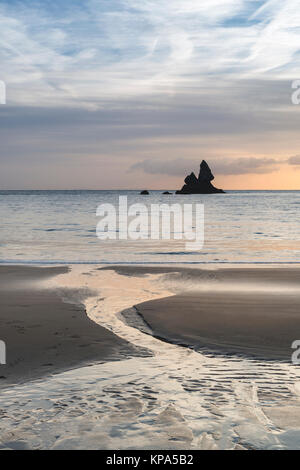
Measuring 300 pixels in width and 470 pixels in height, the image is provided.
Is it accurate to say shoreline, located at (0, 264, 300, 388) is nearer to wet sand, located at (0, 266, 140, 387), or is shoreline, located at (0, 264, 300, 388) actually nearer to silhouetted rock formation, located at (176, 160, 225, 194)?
wet sand, located at (0, 266, 140, 387)

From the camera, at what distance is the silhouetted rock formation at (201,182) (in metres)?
173

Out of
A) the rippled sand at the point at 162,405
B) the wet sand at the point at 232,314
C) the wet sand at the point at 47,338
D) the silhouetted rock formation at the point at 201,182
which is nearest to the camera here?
the rippled sand at the point at 162,405

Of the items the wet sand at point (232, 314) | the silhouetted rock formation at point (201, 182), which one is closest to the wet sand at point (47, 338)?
the wet sand at point (232, 314)

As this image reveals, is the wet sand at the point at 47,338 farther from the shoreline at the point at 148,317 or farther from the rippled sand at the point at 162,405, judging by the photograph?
the rippled sand at the point at 162,405

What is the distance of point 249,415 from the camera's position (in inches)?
179

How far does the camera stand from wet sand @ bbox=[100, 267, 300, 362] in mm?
7148

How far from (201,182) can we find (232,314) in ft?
548

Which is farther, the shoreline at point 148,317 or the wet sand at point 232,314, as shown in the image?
the wet sand at point 232,314

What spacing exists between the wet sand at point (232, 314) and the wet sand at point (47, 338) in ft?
3.43

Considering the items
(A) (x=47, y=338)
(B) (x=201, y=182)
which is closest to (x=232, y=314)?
(A) (x=47, y=338)

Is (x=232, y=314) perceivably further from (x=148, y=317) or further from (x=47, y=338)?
(x=47, y=338)

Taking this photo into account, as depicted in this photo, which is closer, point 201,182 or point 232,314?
point 232,314

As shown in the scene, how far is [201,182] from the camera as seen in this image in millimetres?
174125
